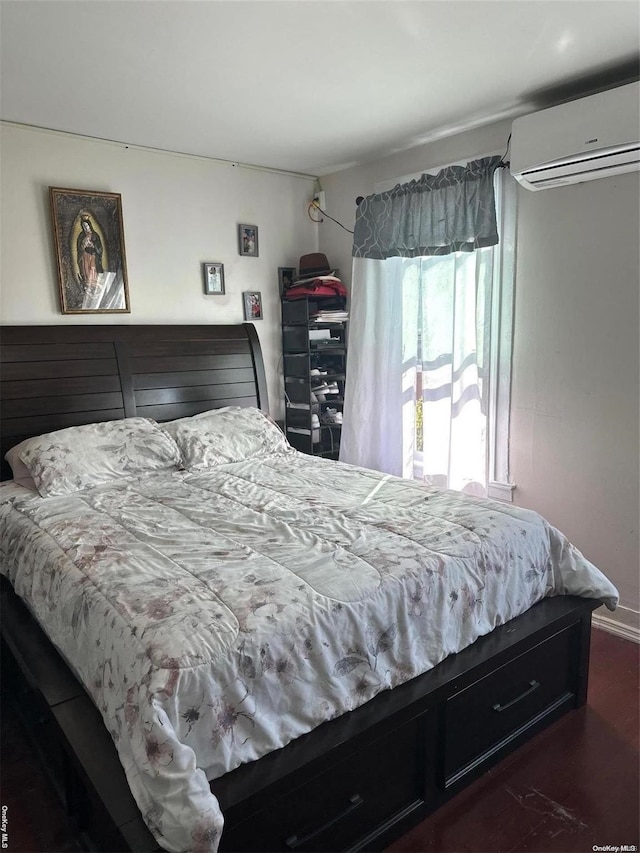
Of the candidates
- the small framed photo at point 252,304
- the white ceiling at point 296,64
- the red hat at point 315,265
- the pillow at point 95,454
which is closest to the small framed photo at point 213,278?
the small framed photo at point 252,304

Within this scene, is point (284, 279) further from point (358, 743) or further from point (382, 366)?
point (358, 743)

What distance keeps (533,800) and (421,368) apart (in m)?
2.27

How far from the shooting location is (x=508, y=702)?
2.00m

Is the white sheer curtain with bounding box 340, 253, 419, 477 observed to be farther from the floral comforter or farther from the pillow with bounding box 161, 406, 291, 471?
the floral comforter

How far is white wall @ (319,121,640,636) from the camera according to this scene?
2.69 m

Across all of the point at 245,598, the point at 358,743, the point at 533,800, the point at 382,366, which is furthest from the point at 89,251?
the point at 533,800

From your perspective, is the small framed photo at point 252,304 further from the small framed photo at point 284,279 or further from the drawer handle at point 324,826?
the drawer handle at point 324,826

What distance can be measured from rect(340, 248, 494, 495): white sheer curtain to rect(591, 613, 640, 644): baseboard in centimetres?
84

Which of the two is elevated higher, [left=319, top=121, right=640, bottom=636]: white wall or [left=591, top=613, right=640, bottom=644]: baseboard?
[left=319, top=121, right=640, bottom=636]: white wall

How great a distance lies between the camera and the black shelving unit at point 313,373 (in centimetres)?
392

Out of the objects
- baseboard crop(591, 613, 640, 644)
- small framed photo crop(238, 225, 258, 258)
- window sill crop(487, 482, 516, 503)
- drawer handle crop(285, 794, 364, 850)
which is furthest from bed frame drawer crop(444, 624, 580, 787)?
small framed photo crop(238, 225, 258, 258)

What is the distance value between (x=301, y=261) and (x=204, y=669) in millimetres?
3171

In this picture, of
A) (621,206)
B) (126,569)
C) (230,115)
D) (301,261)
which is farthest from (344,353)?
(126,569)

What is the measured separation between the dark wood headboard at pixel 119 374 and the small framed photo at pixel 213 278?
23 centimetres
